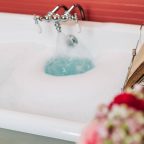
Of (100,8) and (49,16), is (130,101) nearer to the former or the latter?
(49,16)

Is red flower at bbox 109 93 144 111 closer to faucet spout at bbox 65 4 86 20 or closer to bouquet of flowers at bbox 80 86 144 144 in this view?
bouquet of flowers at bbox 80 86 144 144

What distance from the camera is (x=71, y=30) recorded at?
6.10 feet

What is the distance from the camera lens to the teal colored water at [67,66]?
1.88m

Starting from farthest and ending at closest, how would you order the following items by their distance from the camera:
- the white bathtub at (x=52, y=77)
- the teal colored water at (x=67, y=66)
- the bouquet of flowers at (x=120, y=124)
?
the teal colored water at (x=67, y=66) < the white bathtub at (x=52, y=77) < the bouquet of flowers at (x=120, y=124)

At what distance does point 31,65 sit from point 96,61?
0.39 m

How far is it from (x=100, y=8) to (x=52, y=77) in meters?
0.50

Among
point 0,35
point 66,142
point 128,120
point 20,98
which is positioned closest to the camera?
point 128,120

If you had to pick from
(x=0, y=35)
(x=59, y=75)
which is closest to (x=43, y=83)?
(x=59, y=75)

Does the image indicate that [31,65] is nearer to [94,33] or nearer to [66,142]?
[94,33]

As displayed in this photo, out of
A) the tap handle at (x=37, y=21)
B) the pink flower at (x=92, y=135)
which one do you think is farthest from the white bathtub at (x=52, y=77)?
the pink flower at (x=92, y=135)

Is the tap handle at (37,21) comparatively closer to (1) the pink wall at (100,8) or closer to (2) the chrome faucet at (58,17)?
(2) the chrome faucet at (58,17)

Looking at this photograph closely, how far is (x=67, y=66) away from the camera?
1921mm

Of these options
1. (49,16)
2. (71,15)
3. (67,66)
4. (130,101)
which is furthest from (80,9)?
(130,101)

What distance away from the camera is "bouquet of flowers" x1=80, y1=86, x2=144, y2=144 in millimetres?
479
